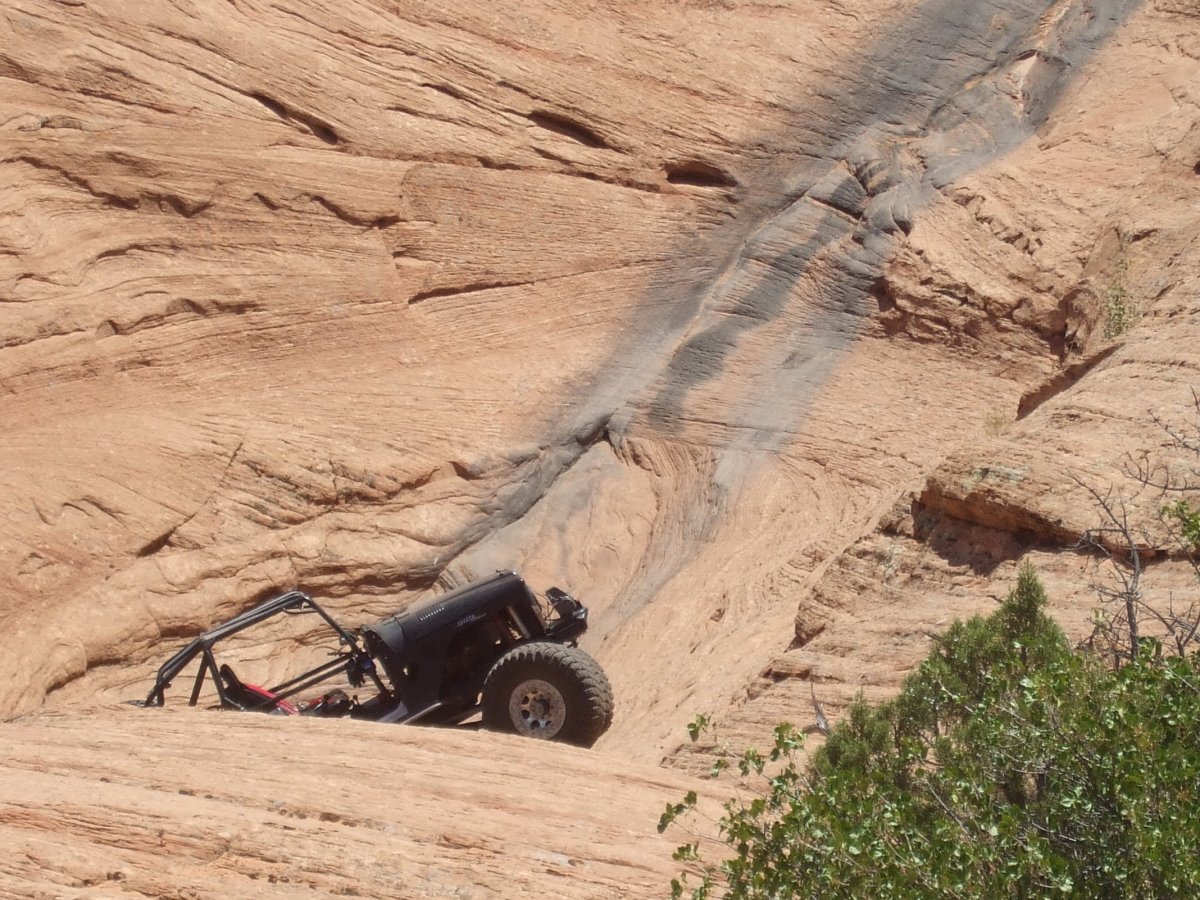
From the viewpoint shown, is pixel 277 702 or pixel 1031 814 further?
pixel 277 702

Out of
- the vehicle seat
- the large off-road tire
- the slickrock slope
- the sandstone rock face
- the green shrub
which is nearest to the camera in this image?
the green shrub

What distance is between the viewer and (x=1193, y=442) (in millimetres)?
9344

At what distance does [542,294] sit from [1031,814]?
10.4 meters

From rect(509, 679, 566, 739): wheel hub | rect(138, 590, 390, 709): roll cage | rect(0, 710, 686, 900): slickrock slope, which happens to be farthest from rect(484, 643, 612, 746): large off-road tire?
rect(0, 710, 686, 900): slickrock slope

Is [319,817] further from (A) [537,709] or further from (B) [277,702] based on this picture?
(B) [277,702]

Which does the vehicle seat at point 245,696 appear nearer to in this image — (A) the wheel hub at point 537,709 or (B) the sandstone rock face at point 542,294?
(A) the wheel hub at point 537,709

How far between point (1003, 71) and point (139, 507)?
36.0 ft

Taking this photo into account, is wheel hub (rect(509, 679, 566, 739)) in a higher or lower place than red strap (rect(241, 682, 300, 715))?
higher

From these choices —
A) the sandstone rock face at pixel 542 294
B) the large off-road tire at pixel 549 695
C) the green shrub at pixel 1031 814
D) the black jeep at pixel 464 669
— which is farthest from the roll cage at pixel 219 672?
the green shrub at pixel 1031 814

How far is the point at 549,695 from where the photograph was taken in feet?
30.2

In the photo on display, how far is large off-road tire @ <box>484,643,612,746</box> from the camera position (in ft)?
29.8

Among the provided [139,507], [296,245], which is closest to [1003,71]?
[296,245]

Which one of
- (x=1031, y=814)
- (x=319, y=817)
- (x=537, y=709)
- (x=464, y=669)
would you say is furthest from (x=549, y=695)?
(x=1031, y=814)

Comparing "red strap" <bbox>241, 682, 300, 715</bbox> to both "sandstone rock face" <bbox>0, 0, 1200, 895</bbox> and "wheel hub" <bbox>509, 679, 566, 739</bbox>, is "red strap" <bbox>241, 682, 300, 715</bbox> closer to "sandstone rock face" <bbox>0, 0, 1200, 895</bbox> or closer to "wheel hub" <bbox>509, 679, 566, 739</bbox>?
"wheel hub" <bbox>509, 679, 566, 739</bbox>
